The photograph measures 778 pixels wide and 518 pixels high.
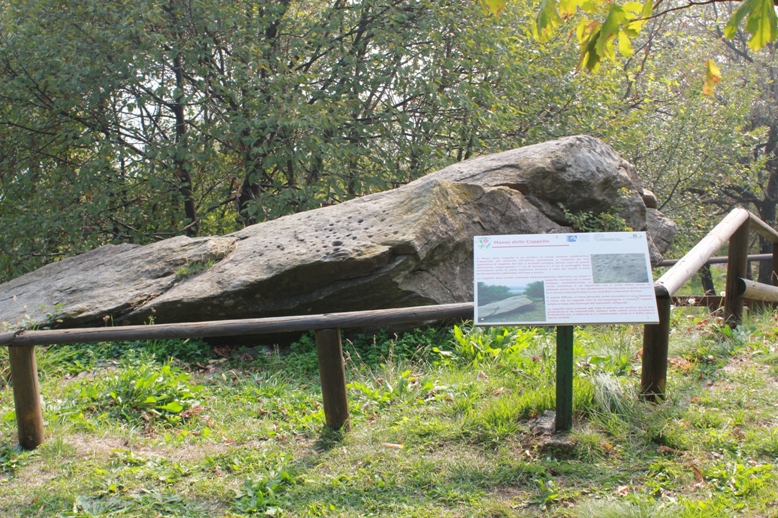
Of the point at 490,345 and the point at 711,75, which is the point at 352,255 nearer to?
the point at 490,345

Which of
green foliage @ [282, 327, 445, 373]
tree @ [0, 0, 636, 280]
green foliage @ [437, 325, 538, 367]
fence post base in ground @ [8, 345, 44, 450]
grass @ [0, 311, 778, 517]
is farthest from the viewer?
tree @ [0, 0, 636, 280]

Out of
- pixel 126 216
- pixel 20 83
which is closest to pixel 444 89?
pixel 126 216

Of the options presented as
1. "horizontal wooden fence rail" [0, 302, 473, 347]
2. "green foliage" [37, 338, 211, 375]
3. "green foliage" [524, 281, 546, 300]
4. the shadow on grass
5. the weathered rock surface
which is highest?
"green foliage" [524, 281, 546, 300]

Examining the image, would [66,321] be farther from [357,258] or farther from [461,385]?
[461,385]

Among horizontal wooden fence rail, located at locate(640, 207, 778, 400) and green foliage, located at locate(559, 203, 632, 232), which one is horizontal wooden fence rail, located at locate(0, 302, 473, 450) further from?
green foliage, located at locate(559, 203, 632, 232)

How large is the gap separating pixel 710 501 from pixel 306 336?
4.20 m

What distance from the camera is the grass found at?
10.9 feet

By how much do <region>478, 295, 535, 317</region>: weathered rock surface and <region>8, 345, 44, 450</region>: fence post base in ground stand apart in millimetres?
2802

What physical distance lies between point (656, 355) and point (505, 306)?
1.02m

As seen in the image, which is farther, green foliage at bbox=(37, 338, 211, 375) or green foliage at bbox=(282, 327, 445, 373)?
green foliage at bbox=(282, 327, 445, 373)

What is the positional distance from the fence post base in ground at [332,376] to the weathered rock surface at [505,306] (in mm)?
948

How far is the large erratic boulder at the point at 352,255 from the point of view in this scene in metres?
6.02

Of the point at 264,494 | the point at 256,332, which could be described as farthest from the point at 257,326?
the point at 264,494

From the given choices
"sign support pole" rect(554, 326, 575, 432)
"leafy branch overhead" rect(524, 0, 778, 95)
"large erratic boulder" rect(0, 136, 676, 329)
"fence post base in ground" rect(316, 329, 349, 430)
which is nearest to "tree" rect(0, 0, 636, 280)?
"large erratic boulder" rect(0, 136, 676, 329)
